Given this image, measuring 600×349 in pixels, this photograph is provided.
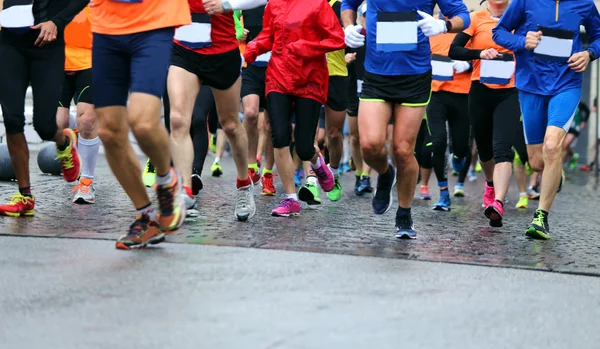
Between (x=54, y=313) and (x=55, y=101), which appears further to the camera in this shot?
(x=55, y=101)

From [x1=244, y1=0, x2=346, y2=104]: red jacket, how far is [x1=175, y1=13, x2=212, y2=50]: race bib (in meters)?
1.20

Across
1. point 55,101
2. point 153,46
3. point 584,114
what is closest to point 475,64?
point 55,101

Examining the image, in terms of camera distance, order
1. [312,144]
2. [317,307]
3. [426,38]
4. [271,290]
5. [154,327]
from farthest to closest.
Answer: [312,144] → [426,38] → [271,290] → [317,307] → [154,327]

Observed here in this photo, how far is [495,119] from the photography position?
31.3ft

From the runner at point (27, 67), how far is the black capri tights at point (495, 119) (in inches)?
147

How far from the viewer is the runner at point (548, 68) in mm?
7832

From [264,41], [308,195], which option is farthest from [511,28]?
[308,195]

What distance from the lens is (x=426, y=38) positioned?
7207 mm

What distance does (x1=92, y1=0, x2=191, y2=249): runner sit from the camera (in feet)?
18.9

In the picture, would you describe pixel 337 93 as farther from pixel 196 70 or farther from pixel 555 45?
pixel 196 70

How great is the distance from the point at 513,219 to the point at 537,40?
7.04 ft

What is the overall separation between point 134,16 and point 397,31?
1.97 m

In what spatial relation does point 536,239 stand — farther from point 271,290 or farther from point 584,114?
point 584,114


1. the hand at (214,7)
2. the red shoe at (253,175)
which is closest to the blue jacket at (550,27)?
the hand at (214,7)
